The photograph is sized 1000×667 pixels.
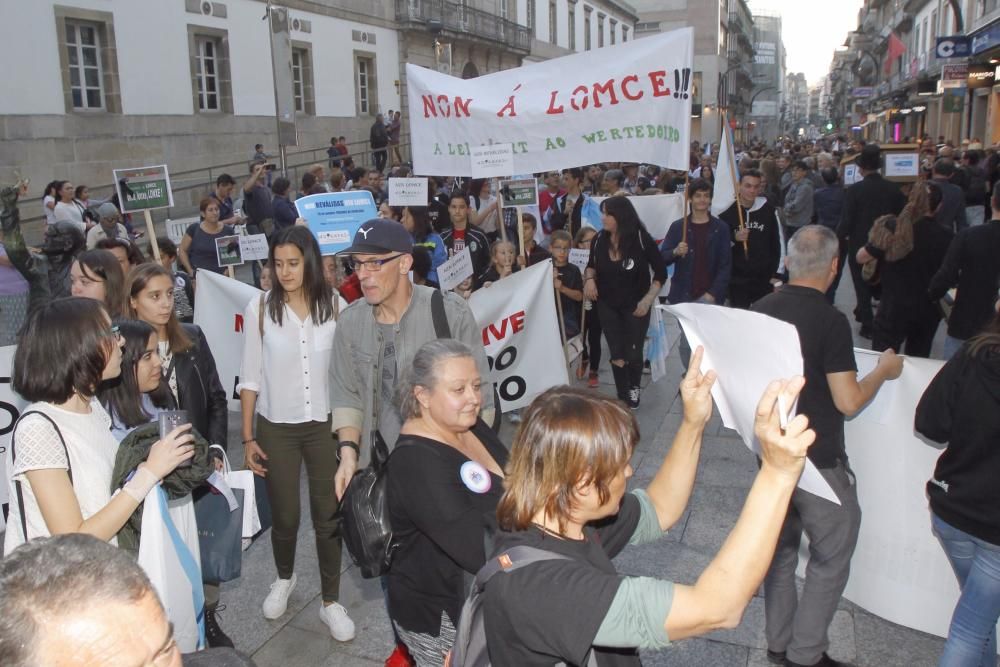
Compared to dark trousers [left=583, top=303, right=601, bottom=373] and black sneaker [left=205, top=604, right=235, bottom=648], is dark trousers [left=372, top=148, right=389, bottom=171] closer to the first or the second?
dark trousers [left=583, top=303, right=601, bottom=373]

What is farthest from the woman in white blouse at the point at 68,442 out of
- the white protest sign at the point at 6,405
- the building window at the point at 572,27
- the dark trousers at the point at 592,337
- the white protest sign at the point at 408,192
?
the building window at the point at 572,27

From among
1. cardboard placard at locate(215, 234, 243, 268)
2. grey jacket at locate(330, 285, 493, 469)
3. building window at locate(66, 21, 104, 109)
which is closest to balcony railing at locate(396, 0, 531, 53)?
building window at locate(66, 21, 104, 109)

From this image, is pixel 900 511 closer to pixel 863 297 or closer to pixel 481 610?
pixel 481 610

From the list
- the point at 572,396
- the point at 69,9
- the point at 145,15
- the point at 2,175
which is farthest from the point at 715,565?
the point at 145,15

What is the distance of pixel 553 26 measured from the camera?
46344mm

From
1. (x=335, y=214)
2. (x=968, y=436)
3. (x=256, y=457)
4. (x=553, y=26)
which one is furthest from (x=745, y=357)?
(x=553, y=26)

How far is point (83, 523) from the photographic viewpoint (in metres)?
2.30

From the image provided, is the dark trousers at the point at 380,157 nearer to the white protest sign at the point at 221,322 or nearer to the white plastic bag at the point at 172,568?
the white protest sign at the point at 221,322

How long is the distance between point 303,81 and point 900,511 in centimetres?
2353

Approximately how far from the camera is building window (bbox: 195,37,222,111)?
20.6m

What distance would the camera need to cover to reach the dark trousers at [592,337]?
7.74 m

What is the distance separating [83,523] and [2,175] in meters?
16.1

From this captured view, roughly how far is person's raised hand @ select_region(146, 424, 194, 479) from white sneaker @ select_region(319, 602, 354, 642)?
1.63 m

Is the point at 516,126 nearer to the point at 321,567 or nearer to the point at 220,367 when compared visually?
the point at 220,367
